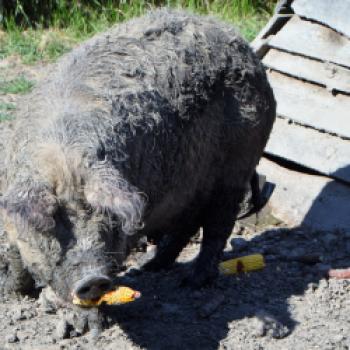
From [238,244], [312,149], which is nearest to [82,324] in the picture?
[238,244]

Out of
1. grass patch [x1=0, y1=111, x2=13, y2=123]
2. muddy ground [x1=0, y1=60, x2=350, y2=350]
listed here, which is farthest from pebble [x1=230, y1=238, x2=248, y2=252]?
grass patch [x1=0, y1=111, x2=13, y2=123]

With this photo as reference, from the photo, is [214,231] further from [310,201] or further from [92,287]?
[92,287]

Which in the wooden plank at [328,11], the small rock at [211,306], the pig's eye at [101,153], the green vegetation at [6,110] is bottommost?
the green vegetation at [6,110]

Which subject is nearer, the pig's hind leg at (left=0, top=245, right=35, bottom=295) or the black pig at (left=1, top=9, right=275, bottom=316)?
the black pig at (left=1, top=9, right=275, bottom=316)

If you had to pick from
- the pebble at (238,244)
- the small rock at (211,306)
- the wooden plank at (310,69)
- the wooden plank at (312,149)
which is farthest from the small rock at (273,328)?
the wooden plank at (310,69)

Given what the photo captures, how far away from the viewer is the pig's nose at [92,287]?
11.4 ft

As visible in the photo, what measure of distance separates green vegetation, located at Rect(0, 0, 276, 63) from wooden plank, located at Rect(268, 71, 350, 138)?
1237 mm

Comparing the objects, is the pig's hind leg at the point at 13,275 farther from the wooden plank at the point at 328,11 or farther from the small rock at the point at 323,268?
the wooden plank at the point at 328,11

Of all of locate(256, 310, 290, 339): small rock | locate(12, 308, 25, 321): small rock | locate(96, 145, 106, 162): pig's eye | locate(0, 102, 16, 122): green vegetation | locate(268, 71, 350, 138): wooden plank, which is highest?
locate(96, 145, 106, 162): pig's eye

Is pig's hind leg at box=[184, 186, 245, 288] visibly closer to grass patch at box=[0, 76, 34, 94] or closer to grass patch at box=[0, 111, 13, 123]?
grass patch at box=[0, 111, 13, 123]

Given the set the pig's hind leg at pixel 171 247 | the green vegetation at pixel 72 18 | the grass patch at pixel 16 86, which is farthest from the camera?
the green vegetation at pixel 72 18

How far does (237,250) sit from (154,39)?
4.75 ft

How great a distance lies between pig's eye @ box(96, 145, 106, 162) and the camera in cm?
365

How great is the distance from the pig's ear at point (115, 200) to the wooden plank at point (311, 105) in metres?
2.36
